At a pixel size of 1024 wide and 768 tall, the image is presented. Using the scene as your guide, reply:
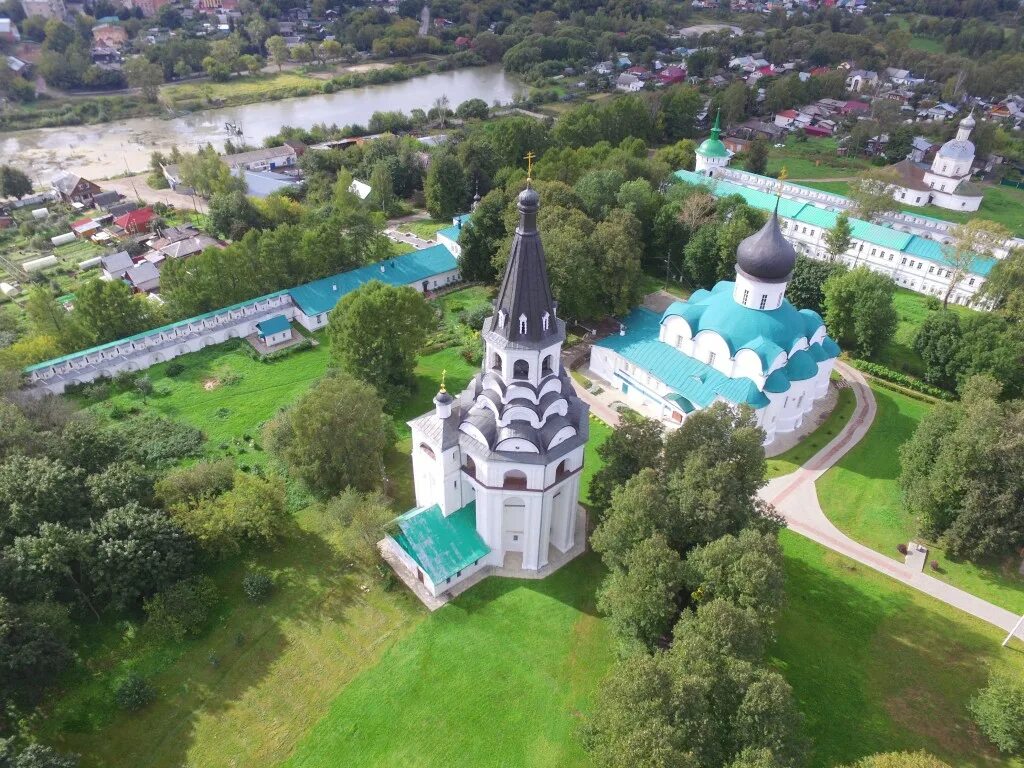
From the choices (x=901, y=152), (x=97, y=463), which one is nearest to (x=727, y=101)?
(x=901, y=152)

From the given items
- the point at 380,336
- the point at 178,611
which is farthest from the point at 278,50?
Answer: the point at 178,611

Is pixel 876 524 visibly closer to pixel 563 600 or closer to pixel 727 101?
pixel 563 600

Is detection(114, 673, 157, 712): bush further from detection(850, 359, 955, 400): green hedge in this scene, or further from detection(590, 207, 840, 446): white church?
detection(850, 359, 955, 400): green hedge

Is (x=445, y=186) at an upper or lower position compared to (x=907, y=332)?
upper

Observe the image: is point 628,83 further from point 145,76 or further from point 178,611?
point 178,611

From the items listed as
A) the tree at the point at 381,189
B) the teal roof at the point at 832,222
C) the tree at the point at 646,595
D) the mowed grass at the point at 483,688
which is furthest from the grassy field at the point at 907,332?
the tree at the point at 381,189

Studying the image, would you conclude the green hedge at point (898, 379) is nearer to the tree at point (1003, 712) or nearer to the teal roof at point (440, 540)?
the tree at point (1003, 712)
